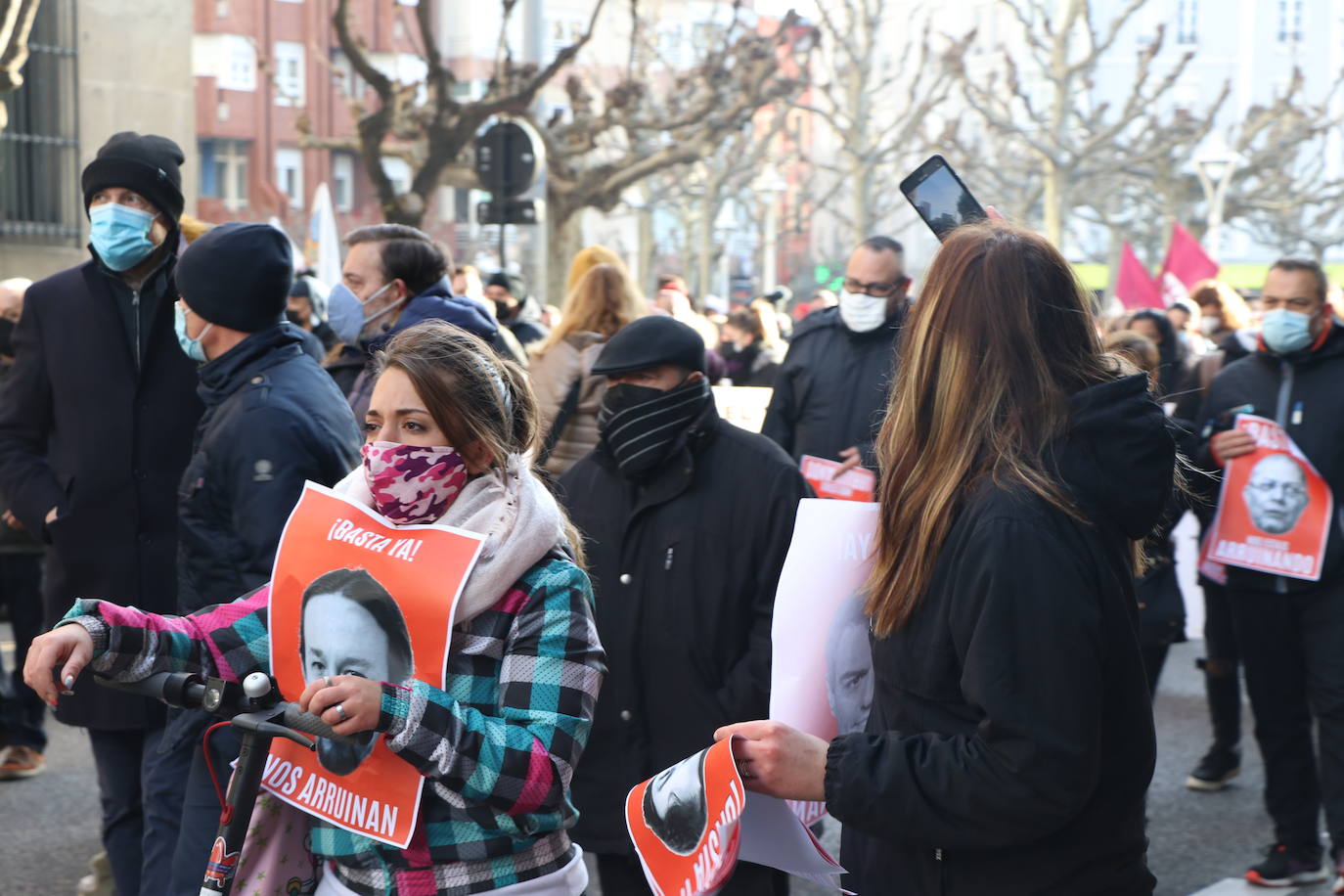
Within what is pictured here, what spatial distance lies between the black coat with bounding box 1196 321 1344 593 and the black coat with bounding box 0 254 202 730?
3.72m

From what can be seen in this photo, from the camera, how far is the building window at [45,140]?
15336mm

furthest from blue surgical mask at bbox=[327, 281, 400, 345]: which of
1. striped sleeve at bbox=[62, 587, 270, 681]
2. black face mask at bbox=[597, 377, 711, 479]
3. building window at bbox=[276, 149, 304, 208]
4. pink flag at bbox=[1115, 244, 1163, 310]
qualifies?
building window at bbox=[276, 149, 304, 208]

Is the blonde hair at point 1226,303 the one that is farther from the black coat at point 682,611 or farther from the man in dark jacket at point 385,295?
the black coat at point 682,611

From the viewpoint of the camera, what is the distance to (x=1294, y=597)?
5.85m

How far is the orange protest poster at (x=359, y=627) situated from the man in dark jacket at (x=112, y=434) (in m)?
1.93

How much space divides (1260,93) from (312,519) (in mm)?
69512

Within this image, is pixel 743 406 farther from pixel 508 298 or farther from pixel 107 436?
pixel 107 436

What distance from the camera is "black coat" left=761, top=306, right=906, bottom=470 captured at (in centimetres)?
666

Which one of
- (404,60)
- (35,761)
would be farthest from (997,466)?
(404,60)

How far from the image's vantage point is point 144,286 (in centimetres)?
467

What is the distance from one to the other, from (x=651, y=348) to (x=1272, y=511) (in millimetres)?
2750

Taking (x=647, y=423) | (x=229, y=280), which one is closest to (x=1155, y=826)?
(x=647, y=423)

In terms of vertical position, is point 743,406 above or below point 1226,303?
below

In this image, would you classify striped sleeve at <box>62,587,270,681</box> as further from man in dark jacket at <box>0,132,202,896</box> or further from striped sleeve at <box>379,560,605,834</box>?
man in dark jacket at <box>0,132,202,896</box>
